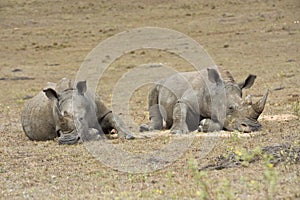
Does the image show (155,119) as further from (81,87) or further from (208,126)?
(81,87)

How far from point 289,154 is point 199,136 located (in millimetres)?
3373

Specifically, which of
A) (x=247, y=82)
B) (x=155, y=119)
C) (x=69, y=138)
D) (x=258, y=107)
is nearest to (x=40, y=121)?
(x=69, y=138)

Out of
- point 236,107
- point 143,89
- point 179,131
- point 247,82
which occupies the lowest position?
point 143,89

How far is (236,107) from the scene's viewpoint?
12219mm

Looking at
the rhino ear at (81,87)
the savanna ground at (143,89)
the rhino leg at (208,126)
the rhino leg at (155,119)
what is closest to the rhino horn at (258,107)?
the savanna ground at (143,89)

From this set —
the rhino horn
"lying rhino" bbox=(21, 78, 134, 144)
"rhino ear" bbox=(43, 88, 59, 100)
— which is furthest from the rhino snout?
the rhino horn

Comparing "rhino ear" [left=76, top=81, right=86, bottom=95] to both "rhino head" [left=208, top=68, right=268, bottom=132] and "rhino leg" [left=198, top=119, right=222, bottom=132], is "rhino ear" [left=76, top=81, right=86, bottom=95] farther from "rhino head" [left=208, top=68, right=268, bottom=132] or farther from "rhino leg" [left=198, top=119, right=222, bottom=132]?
"rhino head" [left=208, top=68, right=268, bottom=132]

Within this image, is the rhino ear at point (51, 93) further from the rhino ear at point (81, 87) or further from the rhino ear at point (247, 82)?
the rhino ear at point (247, 82)

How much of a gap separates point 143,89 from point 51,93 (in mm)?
10402

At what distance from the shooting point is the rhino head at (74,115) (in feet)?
38.7

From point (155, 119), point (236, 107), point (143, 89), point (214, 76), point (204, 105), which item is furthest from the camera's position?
point (143, 89)

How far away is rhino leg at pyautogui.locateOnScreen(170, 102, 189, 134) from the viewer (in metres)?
12.5

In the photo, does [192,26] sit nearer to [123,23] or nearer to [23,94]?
[123,23]

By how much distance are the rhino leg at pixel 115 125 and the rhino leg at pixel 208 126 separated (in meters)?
1.22
